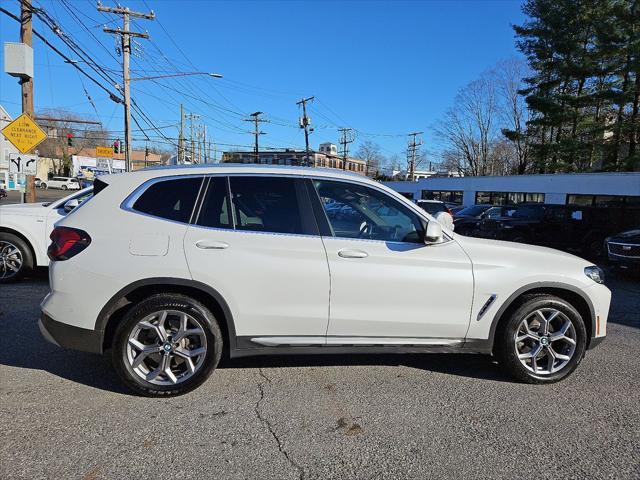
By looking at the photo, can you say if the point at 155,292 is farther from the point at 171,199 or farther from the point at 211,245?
the point at 171,199

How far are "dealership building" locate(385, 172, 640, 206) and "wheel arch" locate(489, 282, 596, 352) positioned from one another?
14.0 meters

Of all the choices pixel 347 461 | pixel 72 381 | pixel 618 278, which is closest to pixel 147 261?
pixel 72 381

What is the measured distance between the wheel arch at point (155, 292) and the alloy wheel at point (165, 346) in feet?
0.57

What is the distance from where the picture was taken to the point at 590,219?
42.7 ft

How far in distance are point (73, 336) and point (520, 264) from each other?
358cm

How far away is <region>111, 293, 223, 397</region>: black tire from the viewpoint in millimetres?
3328

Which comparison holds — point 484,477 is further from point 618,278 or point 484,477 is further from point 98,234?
point 618,278

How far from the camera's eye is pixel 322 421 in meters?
3.16

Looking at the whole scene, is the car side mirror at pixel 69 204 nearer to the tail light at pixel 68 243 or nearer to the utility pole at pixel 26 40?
the tail light at pixel 68 243

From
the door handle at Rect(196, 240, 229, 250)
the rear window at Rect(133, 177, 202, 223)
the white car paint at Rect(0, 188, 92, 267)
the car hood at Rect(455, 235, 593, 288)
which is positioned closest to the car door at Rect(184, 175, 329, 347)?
the door handle at Rect(196, 240, 229, 250)

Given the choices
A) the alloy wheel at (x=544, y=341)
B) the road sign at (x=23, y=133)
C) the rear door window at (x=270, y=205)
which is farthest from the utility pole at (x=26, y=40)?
the alloy wheel at (x=544, y=341)

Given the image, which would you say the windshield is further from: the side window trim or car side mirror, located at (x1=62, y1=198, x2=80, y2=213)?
the side window trim

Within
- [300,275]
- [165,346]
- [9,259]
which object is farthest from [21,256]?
[300,275]

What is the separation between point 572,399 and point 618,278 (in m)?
8.18
